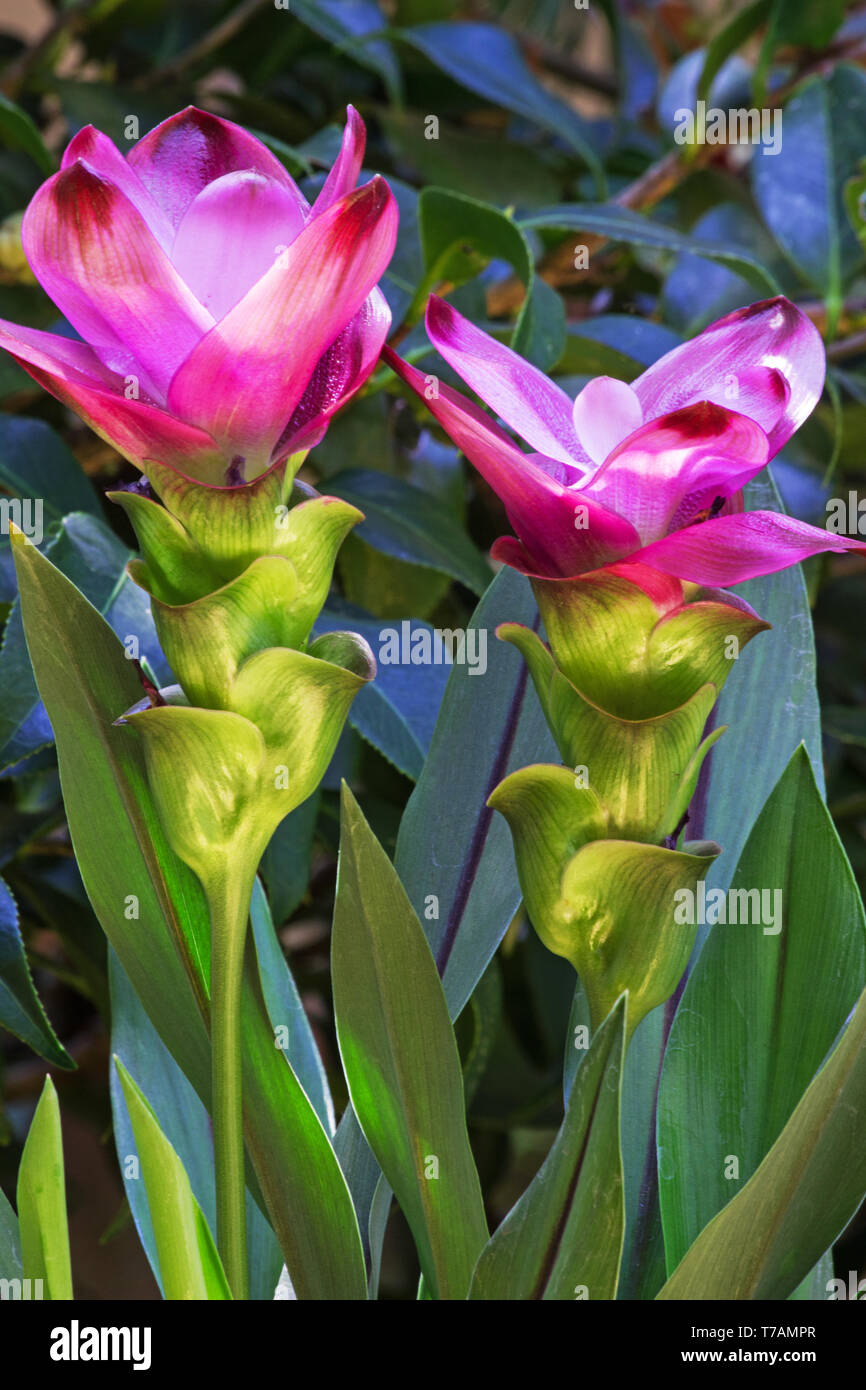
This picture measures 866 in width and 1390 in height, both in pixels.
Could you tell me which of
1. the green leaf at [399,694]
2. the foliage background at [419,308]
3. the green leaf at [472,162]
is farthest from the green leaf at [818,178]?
the green leaf at [399,694]

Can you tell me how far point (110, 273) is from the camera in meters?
0.16

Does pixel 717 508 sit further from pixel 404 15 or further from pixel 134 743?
pixel 404 15

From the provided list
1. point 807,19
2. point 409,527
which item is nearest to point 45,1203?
point 409,527

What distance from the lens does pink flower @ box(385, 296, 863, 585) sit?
0.54ft

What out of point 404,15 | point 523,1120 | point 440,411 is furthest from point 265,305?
point 404,15

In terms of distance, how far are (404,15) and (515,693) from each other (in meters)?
0.57

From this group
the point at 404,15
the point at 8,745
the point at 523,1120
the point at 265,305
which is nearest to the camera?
the point at 265,305

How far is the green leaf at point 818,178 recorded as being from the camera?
0.49 metres

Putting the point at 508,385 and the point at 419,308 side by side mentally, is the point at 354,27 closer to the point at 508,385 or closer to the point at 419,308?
the point at 419,308

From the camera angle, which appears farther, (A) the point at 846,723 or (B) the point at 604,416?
(A) the point at 846,723

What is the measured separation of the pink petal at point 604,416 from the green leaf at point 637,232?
6.8 inches

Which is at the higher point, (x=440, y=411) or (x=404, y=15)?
(x=404, y=15)

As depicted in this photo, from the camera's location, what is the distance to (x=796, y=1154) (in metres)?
0.18

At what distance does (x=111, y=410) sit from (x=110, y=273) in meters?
0.02
